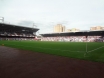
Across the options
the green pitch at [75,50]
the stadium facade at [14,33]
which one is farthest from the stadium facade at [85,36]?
the green pitch at [75,50]

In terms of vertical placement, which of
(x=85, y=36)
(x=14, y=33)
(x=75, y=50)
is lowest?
(x=75, y=50)

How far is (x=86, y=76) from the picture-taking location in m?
4.40

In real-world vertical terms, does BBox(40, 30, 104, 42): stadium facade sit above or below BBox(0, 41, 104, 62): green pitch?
above

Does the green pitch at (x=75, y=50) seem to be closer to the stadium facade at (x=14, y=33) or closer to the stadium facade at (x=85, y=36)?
the stadium facade at (x=85, y=36)

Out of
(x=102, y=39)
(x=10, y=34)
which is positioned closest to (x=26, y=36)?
(x=10, y=34)

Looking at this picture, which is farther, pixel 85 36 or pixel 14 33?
pixel 14 33

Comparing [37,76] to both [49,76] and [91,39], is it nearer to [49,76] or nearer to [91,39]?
[49,76]

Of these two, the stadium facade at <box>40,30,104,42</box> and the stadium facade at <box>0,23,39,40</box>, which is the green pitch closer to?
the stadium facade at <box>40,30,104,42</box>

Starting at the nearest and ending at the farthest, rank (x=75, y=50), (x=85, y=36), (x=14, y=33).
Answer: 1. (x=75, y=50)
2. (x=85, y=36)
3. (x=14, y=33)

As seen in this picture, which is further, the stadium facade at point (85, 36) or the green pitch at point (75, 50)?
the stadium facade at point (85, 36)

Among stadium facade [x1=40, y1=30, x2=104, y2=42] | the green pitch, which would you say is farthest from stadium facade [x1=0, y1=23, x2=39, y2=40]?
the green pitch

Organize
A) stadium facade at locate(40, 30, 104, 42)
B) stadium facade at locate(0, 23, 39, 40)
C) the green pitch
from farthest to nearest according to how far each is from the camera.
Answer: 1. stadium facade at locate(0, 23, 39, 40)
2. stadium facade at locate(40, 30, 104, 42)
3. the green pitch

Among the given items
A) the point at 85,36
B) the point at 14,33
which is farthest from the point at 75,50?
the point at 14,33

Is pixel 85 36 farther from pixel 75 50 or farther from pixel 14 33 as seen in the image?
pixel 14 33
